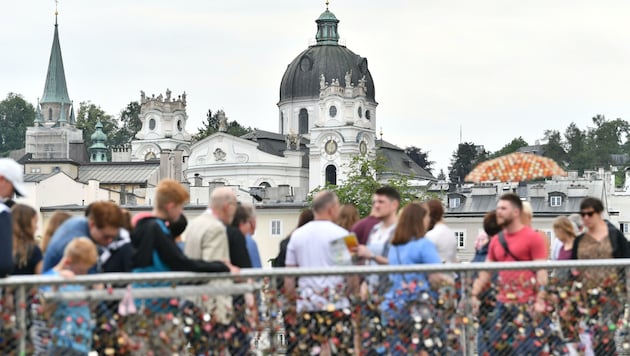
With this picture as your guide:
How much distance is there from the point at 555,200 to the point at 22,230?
229ft

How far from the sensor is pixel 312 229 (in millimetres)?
11367

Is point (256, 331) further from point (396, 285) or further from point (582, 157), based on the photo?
point (582, 157)

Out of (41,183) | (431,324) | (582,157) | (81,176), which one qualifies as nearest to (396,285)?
(431,324)

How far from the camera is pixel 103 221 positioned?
1020cm

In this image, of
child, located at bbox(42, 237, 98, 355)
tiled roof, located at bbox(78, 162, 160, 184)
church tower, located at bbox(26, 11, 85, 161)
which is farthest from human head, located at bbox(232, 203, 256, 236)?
church tower, located at bbox(26, 11, 85, 161)

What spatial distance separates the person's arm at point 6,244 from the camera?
9.43m

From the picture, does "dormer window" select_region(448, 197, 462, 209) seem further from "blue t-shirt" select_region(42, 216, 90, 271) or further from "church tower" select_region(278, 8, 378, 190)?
"blue t-shirt" select_region(42, 216, 90, 271)

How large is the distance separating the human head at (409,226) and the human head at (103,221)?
7.04 ft

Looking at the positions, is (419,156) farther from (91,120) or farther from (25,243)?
(25,243)

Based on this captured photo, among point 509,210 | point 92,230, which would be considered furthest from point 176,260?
point 509,210

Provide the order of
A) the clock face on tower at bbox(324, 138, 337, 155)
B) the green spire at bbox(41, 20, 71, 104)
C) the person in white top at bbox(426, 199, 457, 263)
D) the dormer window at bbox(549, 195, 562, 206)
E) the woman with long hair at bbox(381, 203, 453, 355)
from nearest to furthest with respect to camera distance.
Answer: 1. the woman with long hair at bbox(381, 203, 453, 355)
2. the person in white top at bbox(426, 199, 457, 263)
3. the dormer window at bbox(549, 195, 562, 206)
4. the clock face on tower at bbox(324, 138, 337, 155)
5. the green spire at bbox(41, 20, 71, 104)

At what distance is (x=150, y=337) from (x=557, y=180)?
85.9 m

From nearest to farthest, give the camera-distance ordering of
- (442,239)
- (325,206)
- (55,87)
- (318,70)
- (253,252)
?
(325,206), (253,252), (442,239), (318,70), (55,87)

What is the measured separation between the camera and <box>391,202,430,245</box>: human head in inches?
440
